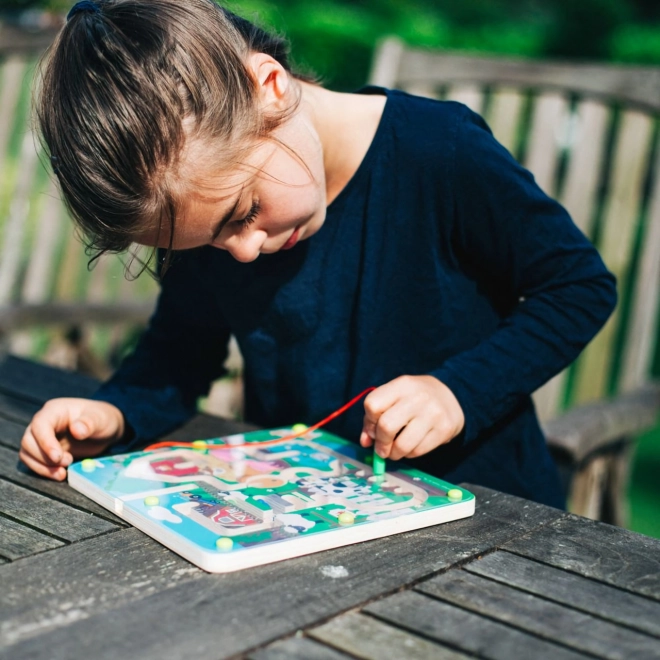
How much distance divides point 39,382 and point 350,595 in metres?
0.84

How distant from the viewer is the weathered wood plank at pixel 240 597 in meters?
0.57

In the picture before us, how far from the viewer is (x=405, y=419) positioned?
0.89 m

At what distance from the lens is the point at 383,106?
3.88 ft

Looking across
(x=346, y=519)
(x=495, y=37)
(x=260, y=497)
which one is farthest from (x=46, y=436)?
(x=495, y=37)

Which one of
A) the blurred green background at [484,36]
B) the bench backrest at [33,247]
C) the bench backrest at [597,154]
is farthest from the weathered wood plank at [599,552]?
the blurred green background at [484,36]

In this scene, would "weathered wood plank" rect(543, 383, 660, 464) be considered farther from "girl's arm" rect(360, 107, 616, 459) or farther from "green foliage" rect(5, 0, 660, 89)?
"green foliage" rect(5, 0, 660, 89)

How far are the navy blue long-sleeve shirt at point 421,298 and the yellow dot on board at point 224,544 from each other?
1.26ft

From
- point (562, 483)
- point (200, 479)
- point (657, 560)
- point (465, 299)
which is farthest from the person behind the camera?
point (562, 483)

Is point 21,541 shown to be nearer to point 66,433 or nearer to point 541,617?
point 66,433

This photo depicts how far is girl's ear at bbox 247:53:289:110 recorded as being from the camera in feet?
3.21

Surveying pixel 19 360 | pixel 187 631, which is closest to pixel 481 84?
pixel 19 360

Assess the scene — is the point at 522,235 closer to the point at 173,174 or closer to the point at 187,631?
the point at 173,174

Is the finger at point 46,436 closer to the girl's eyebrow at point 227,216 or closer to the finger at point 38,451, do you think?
→ the finger at point 38,451

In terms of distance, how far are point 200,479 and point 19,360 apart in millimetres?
705
